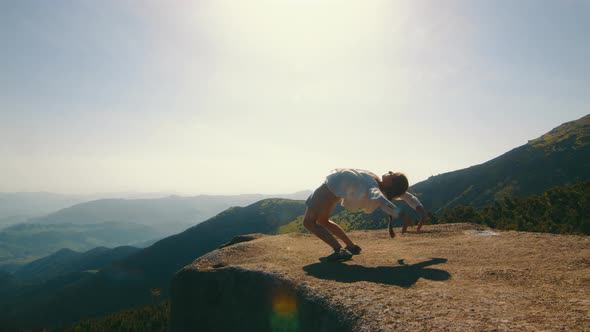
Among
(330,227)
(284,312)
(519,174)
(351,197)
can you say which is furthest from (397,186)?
(519,174)

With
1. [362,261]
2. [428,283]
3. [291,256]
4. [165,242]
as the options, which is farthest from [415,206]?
[165,242]

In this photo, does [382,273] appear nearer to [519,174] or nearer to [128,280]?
[519,174]

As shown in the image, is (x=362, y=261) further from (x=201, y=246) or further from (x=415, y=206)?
(x=201, y=246)

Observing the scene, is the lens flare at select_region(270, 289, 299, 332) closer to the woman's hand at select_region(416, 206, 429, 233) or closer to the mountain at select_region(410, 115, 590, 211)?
the woman's hand at select_region(416, 206, 429, 233)

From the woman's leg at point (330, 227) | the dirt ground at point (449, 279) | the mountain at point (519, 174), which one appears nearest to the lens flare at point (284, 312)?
the dirt ground at point (449, 279)

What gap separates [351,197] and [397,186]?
3.45 ft

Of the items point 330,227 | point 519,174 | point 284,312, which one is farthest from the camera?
point 519,174

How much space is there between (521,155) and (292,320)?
140 m

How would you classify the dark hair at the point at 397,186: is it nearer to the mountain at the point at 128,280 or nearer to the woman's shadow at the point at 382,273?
the woman's shadow at the point at 382,273

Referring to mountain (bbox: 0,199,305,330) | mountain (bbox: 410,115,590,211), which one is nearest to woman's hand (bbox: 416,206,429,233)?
mountain (bbox: 410,115,590,211)

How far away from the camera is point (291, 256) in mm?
6742

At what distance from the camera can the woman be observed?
212 inches

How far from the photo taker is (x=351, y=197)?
561 cm

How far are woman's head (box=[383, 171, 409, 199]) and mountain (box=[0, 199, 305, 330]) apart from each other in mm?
115646
